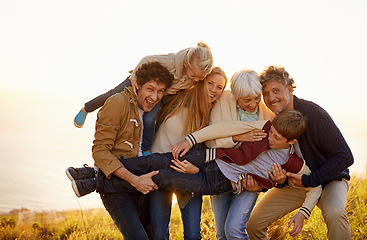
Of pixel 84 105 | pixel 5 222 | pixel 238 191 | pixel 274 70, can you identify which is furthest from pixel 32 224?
pixel 274 70

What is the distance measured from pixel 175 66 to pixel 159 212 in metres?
1.48

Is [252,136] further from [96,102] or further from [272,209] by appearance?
[96,102]

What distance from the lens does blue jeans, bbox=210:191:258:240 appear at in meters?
3.66

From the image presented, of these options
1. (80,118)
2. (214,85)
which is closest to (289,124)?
(214,85)

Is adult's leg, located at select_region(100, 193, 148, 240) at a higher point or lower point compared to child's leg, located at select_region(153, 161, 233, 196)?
lower

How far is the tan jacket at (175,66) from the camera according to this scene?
3.96 metres

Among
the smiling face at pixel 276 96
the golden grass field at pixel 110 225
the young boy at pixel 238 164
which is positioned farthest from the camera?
the golden grass field at pixel 110 225

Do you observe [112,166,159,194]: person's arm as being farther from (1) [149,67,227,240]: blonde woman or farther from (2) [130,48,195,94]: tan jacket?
(2) [130,48,195,94]: tan jacket

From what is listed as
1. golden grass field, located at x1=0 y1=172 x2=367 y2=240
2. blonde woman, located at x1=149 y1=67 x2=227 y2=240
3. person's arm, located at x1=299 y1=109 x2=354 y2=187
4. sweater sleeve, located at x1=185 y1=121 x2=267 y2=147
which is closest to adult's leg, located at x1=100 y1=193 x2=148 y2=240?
blonde woman, located at x1=149 y1=67 x2=227 y2=240

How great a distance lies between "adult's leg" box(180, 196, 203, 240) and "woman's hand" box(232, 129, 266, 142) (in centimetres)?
74

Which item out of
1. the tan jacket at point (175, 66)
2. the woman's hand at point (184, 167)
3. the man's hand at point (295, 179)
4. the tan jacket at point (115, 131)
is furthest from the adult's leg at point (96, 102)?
the man's hand at point (295, 179)

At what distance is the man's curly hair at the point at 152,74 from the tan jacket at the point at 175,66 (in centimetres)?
19

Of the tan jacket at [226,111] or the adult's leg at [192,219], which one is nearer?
the adult's leg at [192,219]

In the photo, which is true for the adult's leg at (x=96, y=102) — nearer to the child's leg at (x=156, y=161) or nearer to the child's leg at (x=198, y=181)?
the child's leg at (x=156, y=161)
